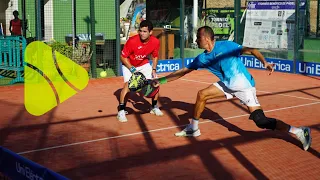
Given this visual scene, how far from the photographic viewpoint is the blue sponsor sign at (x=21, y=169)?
4.42 m

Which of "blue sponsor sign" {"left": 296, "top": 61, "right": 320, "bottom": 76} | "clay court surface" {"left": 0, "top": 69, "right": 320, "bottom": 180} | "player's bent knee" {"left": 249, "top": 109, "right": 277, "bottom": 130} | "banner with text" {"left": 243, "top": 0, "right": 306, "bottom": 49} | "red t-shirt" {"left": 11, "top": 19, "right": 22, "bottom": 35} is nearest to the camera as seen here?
"clay court surface" {"left": 0, "top": 69, "right": 320, "bottom": 180}

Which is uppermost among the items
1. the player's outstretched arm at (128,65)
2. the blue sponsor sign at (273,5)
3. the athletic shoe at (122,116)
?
the blue sponsor sign at (273,5)

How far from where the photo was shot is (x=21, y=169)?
15.9 feet

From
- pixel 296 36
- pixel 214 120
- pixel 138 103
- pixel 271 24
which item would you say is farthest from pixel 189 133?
pixel 271 24

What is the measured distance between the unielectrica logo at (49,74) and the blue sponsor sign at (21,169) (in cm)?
754

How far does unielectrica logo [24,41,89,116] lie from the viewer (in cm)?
1351

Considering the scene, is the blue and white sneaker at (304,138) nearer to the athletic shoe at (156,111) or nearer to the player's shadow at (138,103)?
the athletic shoe at (156,111)

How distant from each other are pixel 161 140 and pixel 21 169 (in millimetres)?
3252

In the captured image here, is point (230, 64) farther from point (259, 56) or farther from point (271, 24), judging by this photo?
point (271, 24)

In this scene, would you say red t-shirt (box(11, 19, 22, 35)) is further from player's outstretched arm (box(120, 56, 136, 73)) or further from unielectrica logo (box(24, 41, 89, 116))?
player's outstretched arm (box(120, 56, 136, 73))

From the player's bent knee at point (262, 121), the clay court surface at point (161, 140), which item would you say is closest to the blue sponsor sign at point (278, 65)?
the clay court surface at point (161, 140)

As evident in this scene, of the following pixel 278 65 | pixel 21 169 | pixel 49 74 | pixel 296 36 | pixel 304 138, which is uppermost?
pixel 296 36

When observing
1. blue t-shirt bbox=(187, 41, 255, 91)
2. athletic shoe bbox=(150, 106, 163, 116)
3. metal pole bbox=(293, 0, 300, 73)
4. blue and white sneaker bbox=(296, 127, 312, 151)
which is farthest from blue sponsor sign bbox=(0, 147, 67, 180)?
metal pole bbox=(293, 0, 300, 73)

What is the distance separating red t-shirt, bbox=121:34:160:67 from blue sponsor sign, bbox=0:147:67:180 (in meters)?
4.41
